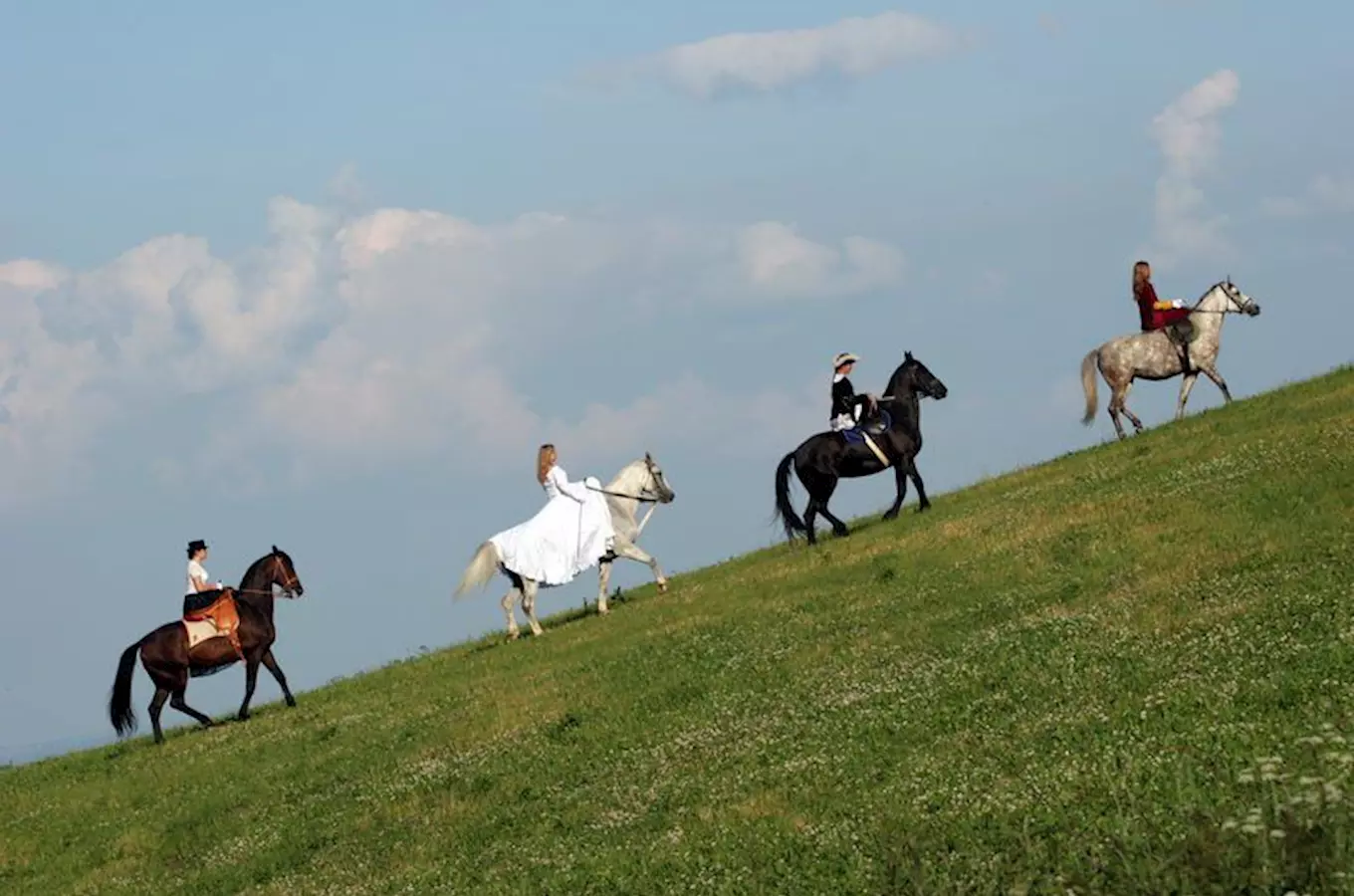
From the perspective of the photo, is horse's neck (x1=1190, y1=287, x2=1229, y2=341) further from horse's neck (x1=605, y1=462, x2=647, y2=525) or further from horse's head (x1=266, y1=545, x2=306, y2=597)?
horse's head (x1=266, y1=545, x2=306, y2=597)

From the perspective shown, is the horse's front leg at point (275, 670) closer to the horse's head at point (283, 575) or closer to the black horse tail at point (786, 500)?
the horse's head at point (283, 575)

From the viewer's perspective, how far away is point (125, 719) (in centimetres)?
3431

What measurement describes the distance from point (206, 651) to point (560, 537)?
709 cm

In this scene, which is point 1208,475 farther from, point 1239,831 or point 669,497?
point 1239,831

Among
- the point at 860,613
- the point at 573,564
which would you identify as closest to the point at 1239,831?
the point at 860,613

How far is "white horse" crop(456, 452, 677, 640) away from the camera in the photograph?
115ft

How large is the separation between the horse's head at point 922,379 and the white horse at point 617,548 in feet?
18.3

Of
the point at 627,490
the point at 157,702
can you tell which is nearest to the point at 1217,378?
the point at 627,490

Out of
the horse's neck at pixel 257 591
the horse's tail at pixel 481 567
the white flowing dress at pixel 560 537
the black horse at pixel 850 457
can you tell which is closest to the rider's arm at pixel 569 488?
the white flowing dress at pixel 560 537

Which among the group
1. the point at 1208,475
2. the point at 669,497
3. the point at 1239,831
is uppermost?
the point at 669,497

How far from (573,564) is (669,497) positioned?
3.23 m

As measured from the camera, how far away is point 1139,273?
40219mm

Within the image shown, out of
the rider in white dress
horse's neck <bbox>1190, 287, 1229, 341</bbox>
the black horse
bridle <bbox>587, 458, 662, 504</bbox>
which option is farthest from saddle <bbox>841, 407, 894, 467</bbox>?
horse's neck <bbox>1190, 287, 1229, 341</bbox>

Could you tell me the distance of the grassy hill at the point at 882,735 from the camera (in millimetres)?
14344
